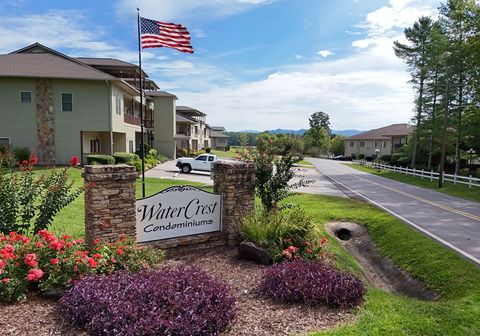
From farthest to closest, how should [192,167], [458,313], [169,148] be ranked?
[169,148], [192,167], [458,313]

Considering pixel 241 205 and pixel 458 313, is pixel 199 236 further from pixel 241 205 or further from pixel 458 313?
pixel 458 313

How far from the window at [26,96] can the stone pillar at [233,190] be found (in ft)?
75.8

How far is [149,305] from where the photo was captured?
4.34m

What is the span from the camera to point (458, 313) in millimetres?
5281

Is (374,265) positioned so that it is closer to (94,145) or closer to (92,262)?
(92,262)

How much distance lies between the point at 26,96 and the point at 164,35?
19.3 meters

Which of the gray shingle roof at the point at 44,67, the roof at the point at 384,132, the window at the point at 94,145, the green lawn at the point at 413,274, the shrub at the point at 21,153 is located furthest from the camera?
the roof at the point at 384,132

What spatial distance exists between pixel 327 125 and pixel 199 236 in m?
122

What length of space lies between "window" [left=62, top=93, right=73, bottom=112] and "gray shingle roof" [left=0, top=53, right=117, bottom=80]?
1.56 meters

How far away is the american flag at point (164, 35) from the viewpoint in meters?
11.3

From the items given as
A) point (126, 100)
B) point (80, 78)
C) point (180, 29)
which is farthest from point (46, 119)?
point (180, 29)

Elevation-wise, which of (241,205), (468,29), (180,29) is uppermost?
(468,29)

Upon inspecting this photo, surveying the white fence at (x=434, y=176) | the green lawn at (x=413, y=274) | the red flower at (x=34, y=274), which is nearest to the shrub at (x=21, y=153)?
the green lawn at (x=413, y=274)

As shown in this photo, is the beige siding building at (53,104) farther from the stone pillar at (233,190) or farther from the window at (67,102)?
the stone pillar at (233,190)
